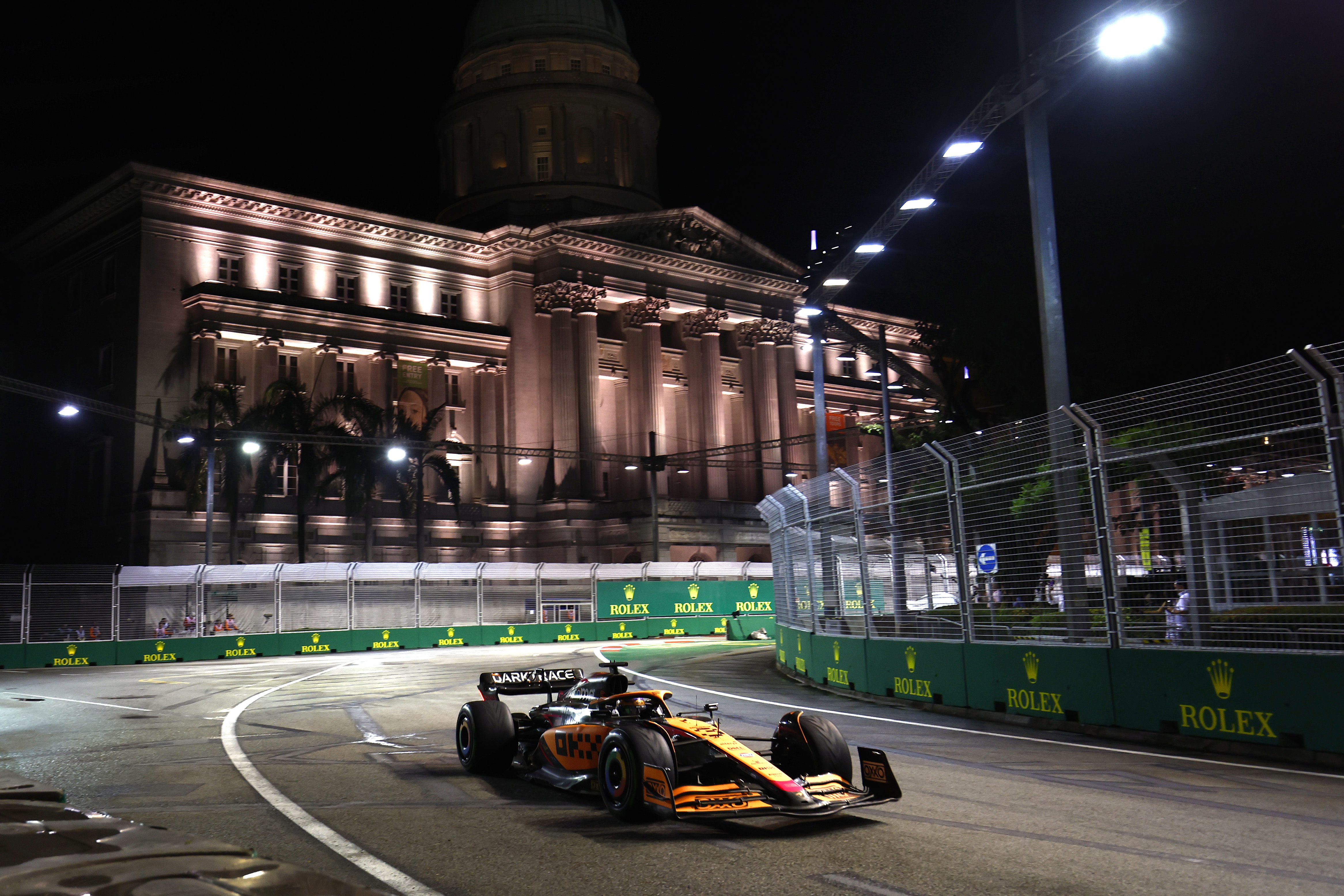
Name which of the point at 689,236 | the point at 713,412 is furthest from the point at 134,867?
the point at 689,236

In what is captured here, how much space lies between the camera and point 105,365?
56531 mm

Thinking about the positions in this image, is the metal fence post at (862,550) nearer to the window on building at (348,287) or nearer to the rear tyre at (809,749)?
the rear tyre at (809,749)

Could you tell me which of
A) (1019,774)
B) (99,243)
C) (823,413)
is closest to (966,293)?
(823,413)

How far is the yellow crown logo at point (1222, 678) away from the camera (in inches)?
441

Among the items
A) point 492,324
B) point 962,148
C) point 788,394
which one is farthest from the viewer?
point 788,394

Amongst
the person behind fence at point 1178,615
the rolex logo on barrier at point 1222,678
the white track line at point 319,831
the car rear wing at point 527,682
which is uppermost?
the person behind fence at point 1178,615

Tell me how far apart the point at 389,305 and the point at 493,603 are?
28385mm

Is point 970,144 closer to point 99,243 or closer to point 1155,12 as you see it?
point 1155,12

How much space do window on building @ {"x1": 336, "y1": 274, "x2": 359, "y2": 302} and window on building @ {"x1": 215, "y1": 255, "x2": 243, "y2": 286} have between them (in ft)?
17.9

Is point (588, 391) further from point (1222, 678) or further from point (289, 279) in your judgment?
point (1222, 678)

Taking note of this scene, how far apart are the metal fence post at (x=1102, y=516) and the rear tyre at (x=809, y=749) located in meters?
5.48

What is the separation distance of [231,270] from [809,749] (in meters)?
56.6

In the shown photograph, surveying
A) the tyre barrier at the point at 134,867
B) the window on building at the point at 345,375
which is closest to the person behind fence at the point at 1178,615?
the tyre barrier at the point at 134,867

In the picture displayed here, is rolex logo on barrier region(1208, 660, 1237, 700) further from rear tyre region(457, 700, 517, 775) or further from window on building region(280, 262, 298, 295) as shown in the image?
window on building region(280, 262, 298, 295)
